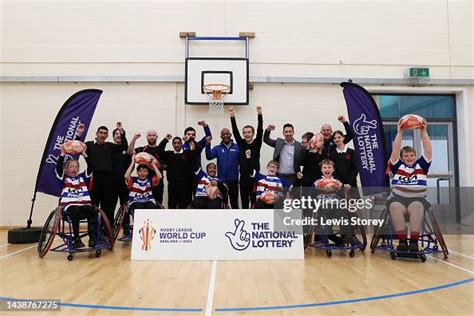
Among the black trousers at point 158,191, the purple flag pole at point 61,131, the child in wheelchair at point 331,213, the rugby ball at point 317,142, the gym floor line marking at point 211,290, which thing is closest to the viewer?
the gym floor line marking at point 211,290

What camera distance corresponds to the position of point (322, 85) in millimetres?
6504

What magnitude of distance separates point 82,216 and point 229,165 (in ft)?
7.11

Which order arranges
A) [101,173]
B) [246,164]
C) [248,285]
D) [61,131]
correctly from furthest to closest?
[61,131] < [246,164] < [101,173] < [248,285]

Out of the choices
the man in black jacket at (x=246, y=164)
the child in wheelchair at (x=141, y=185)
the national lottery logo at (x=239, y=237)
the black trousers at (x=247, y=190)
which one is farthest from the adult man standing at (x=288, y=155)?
the child in wheelchair at (x=141, y=185)

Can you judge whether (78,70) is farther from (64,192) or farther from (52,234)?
(52,234)

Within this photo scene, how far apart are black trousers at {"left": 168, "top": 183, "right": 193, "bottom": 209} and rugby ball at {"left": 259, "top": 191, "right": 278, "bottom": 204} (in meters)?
1.27

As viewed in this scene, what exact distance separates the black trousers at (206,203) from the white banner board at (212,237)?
2.19ft

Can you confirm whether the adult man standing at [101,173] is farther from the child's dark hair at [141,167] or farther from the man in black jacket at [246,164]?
the man in black jacket at [246,164]

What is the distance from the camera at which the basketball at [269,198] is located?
14.1ft

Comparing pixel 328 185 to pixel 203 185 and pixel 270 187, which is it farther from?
pixel 203 185

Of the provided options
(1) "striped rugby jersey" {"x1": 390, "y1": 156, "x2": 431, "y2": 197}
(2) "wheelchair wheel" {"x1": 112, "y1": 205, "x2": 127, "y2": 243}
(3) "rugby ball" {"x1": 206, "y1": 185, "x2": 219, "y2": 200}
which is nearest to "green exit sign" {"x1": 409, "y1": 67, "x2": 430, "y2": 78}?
(1) "striped rugby jersey" {"x1": 390, "y1": 156, "x2": 431, "y2": 197}

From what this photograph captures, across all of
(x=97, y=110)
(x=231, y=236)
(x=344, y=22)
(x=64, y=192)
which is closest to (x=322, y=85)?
(x=344, y=22)

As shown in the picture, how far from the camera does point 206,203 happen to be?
4.65m

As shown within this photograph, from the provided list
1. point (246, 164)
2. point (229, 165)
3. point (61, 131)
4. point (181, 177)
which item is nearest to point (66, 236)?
point (181, 177)
